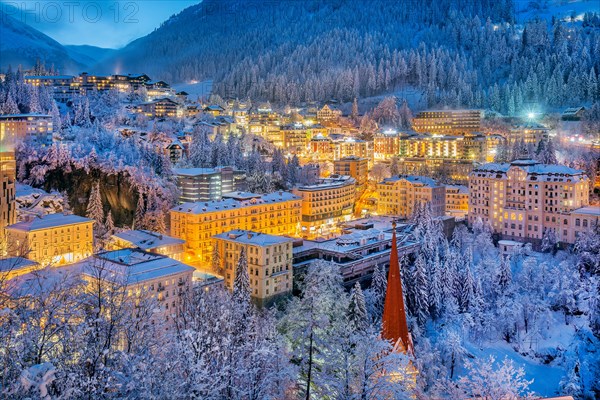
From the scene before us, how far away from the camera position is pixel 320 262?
44.6m

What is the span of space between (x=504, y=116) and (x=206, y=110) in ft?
181

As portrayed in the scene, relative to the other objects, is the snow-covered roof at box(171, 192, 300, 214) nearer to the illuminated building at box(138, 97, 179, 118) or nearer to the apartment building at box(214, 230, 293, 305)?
the apartment building at box(214, 230, 293, 305)

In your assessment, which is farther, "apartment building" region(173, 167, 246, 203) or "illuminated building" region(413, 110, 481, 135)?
"illuminated building" region(413, 110, 481, 135)

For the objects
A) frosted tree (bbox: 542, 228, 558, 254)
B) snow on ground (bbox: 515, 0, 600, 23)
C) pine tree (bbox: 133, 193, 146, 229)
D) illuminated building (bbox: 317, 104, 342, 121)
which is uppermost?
snow on ground (bbox: 515, 0, 600, 23)

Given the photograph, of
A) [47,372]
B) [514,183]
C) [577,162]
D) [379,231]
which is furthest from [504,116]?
[47,372]

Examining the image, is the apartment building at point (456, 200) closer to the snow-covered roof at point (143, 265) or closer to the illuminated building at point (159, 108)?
the snow-covered roof at point (143, 265)

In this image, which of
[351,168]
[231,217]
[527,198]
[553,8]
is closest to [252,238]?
[231,217]

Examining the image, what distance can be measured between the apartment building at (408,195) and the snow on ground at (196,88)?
78201mm

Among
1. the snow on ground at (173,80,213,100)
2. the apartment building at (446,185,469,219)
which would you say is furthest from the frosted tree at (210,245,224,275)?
the snow on ground at (173,80,213,100)

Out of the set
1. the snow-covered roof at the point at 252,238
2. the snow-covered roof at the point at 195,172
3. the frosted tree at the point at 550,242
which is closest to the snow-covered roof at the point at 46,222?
the snow-covered roof at the point at 252,238

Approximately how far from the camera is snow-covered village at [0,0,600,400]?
13.1 meters

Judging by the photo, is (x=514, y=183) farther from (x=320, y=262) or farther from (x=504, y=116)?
(x=504, y=116)

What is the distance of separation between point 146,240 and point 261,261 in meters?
9.38

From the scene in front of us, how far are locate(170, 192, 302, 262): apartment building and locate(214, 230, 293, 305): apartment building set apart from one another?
431 centimetres
